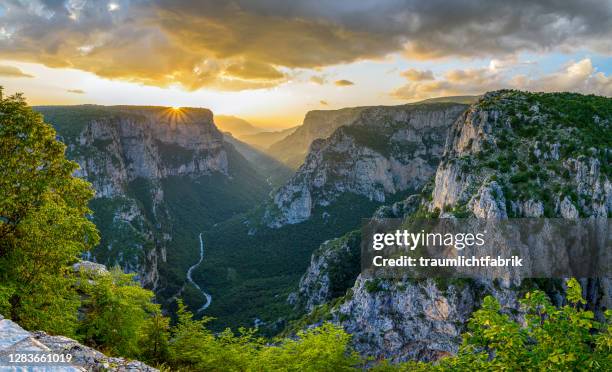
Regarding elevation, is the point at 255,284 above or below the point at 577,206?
below

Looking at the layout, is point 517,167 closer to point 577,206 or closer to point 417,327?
point 577,206

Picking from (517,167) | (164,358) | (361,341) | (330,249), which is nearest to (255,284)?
(330,249)

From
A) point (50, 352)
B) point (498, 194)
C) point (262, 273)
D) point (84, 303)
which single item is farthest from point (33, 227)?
point (262, 273)

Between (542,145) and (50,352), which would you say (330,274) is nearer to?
(542,145)

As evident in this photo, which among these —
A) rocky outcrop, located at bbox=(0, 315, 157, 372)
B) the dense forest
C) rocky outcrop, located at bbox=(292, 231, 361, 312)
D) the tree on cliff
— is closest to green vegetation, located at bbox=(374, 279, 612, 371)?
the dense forest

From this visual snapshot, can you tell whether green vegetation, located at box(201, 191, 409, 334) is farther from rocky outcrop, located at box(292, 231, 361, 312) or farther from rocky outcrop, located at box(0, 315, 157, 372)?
rocky outcrop, located at box(0, 315, 157, 372)

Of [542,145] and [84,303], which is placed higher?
[542,145]
